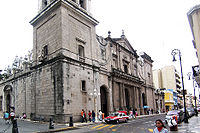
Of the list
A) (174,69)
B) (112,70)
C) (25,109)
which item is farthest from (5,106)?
(174,69)

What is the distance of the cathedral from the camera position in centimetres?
2325

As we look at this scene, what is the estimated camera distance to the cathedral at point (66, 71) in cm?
2325

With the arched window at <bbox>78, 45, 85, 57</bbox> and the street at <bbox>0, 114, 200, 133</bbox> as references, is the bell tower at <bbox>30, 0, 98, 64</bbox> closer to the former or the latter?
the arched window at <bbox>78, 45, 85, 57</bbox>

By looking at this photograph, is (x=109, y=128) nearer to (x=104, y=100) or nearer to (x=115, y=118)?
(x=115, y=118)

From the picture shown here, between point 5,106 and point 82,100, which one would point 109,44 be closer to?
point 82,100

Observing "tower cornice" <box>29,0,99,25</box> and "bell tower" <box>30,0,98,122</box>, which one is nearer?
"bell tower" <box>30,0,98,122</box>

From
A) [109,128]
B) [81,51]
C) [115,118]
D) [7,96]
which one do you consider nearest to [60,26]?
[81,51]

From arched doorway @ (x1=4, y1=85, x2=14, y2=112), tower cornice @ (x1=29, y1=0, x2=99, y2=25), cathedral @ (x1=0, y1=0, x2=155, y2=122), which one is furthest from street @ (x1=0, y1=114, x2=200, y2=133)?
arched doorway @ (x1=4, y1=85, x2=14, y2=112)

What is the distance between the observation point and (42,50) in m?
26.8

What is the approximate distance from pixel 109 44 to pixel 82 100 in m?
14.6

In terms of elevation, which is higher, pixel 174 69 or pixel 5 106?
pixel 174 69

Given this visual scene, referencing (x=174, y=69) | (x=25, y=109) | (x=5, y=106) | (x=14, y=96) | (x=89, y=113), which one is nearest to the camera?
(x=89, y=113)

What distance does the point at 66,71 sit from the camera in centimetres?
2322

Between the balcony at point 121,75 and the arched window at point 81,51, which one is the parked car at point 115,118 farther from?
the balcony at point 121,75
